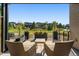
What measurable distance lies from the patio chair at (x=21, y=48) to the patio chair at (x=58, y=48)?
1.53ft

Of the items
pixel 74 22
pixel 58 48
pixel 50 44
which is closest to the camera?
pixel 74 22

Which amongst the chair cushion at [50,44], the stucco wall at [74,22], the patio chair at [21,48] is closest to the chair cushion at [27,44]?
the patio chair at [21,48]

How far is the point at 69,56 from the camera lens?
5570mm

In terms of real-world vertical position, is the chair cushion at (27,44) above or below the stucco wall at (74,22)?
below

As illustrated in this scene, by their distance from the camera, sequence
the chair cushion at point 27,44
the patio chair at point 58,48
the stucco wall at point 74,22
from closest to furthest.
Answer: the stucco wall at point 74,22 → the patio chair at point 58,48 → the chair cushion at point 27,44

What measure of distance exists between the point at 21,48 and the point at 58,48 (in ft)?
3.92

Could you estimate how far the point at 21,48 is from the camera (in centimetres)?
614

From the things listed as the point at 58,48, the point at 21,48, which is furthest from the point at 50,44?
the point at 21,48

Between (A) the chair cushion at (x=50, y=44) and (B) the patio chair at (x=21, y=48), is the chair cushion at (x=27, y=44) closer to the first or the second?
(B) the patio chair at (x=21, y=48)

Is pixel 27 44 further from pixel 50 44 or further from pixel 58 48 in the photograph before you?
pixel 58 48

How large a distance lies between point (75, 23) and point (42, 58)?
58.4 inches

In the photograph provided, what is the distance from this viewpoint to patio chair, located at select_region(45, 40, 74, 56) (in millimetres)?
5830

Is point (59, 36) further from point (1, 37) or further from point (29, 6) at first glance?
point (1, 37)

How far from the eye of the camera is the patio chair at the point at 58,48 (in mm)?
5830
